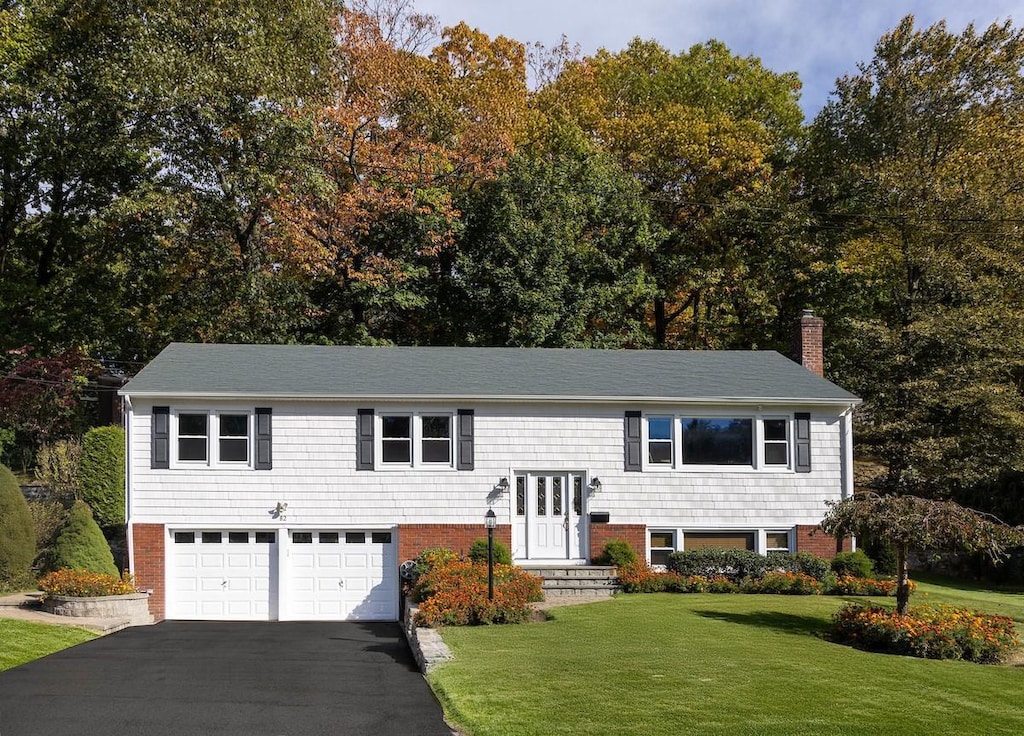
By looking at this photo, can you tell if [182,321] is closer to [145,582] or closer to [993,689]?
[145,582]

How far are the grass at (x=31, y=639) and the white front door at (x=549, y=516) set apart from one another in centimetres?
912

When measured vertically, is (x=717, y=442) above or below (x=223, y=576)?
above

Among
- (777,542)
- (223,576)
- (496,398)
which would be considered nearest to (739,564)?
(777,542)

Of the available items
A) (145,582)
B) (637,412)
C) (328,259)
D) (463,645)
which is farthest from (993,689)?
(328,259)

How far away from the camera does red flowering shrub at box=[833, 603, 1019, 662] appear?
46.2 ft

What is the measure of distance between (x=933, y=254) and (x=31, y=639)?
25.1 meters

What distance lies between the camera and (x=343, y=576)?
70.5ft

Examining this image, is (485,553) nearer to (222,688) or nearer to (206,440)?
(206,440)

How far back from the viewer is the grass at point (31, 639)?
1504 centimetres

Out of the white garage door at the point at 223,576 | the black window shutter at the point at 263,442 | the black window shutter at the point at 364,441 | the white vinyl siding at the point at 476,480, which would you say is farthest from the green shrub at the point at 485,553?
the black window shutter at the point at 263,442

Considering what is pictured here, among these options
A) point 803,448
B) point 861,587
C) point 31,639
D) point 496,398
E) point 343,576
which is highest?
point 496,398

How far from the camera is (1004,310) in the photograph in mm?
27000

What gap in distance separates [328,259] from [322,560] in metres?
11.9

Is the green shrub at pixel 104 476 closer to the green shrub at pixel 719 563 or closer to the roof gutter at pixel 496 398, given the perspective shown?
the roof gutter at pixel 496 398
